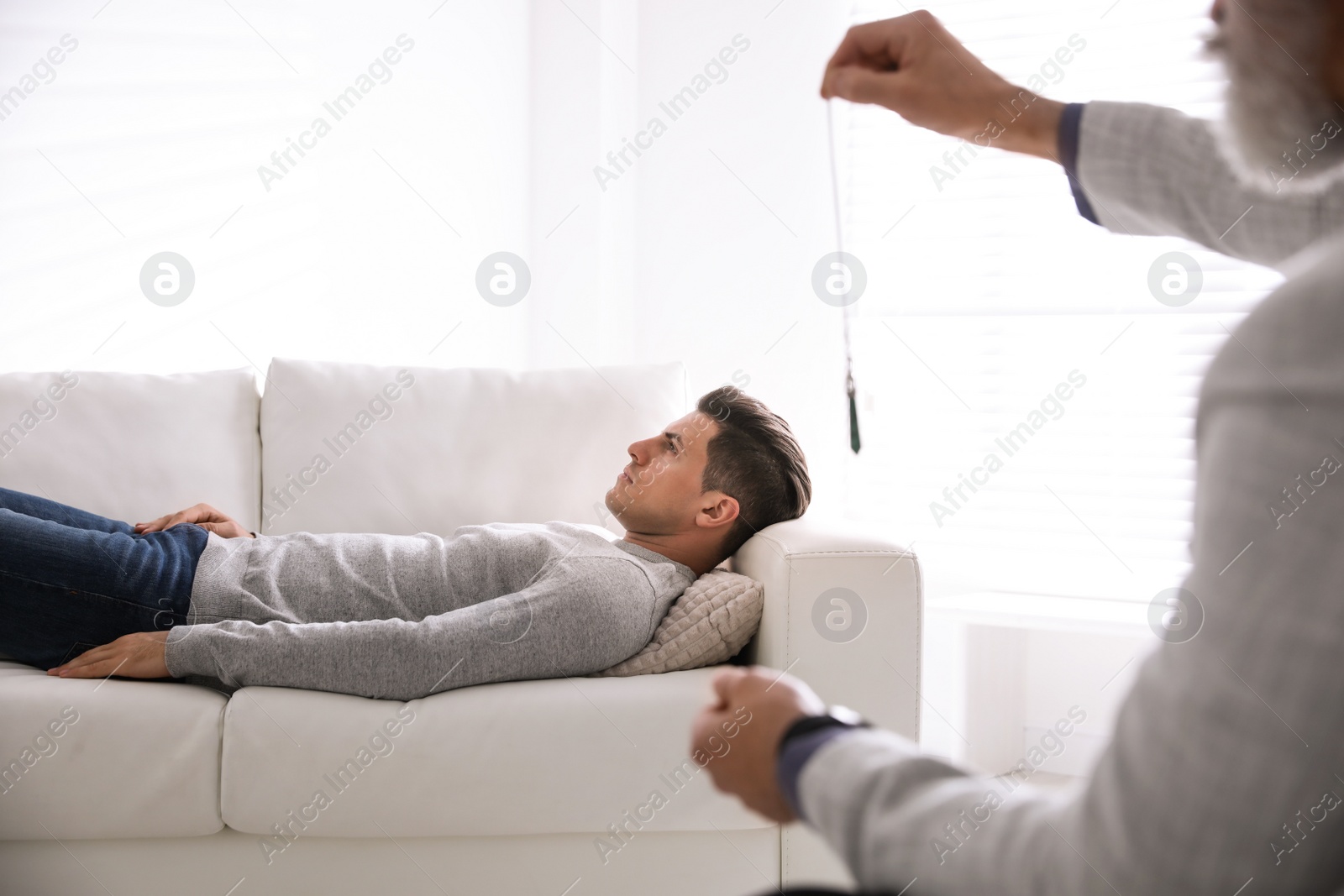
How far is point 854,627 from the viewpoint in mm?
1384

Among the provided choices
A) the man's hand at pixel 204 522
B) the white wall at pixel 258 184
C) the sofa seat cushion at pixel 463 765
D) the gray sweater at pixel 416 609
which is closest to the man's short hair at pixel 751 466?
the gray sweater at pixel 416 609

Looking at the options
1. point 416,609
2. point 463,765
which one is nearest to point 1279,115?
point 463,765

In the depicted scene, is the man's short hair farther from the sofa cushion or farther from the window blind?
the window blind

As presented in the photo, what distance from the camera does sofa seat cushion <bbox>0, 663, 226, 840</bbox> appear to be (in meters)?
1.27

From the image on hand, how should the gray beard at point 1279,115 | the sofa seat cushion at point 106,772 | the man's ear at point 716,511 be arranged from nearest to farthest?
the gray beard at point 1279,115, the sofa seat cushion at point 106,772, the man's ear at point 716,511

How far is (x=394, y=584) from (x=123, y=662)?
15.7 inches

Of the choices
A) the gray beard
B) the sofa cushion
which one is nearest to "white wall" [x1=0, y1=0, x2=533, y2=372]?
the sofa cushion

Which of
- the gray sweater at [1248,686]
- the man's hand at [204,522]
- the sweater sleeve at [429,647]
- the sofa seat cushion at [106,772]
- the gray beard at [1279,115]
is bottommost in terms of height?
the sofa seat cushion at [106,772]

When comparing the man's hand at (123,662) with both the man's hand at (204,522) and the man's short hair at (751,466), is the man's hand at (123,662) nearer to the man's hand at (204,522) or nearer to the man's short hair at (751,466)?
the man's hand at (204,522)

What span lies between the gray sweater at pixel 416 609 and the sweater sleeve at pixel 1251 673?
1.04 meters

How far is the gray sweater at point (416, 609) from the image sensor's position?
135 cm

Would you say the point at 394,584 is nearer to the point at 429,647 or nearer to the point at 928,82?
the point at 429,647

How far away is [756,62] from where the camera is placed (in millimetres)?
3051

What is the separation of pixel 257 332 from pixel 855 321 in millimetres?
1723
